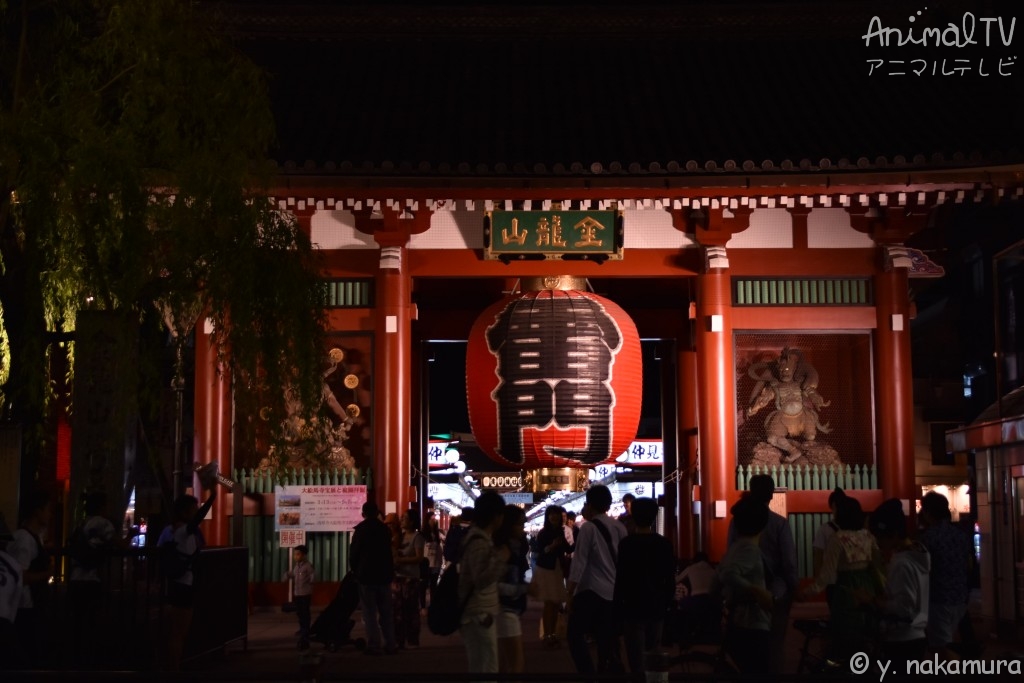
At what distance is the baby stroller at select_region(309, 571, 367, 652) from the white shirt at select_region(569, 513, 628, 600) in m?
4.02

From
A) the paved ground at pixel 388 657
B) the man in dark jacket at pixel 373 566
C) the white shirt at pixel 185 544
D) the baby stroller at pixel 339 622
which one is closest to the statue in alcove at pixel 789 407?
the paved ground at pixel 388 657

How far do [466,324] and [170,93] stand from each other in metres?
11.0

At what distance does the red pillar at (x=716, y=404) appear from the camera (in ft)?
52.8

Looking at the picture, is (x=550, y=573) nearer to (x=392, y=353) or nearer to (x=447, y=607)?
(x=447, y=607)

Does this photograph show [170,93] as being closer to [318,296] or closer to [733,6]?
[318,296]

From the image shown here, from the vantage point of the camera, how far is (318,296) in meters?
11.2

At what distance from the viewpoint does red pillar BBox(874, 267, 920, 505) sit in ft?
53.1

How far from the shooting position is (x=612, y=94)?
60.1ft

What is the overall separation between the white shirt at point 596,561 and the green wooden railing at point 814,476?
6.78 m

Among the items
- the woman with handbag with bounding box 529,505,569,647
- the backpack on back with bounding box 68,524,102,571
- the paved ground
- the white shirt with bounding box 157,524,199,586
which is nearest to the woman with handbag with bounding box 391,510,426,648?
the paved ground

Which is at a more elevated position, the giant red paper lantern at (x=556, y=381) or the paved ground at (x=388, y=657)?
the giant red paper lantern at (x=556, y=381)

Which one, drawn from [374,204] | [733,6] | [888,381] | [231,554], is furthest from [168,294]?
[733,6]

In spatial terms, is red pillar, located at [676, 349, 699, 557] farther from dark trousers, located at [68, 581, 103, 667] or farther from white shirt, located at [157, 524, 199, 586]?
dark trousers, located at [68, 581, 103, 667]

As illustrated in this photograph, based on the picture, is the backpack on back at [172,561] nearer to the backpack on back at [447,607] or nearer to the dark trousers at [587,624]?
the backpack on back at [447,607]
